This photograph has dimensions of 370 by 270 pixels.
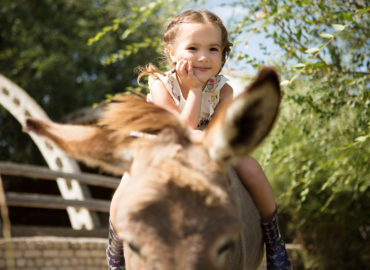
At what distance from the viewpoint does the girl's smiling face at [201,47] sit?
A: 311 cm

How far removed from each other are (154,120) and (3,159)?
1351 cm

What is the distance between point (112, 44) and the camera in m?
17.4

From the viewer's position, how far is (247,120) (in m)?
1.96

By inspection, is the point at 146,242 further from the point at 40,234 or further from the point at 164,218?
the point at 40,234

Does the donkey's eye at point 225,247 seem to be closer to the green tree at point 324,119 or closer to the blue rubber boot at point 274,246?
the blue rubber boot at point 274,246

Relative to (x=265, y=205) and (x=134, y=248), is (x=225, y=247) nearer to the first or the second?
(x=134, y=248)

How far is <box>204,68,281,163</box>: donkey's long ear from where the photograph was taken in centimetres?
186

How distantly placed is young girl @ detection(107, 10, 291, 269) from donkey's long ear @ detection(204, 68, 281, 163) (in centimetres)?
79

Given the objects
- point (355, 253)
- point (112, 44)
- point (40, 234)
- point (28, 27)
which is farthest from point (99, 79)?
point (355, 253)

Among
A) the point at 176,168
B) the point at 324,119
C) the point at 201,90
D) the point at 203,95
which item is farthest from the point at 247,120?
the point at 324,119

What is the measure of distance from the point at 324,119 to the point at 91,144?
3204 mm

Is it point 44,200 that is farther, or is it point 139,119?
point 44,200

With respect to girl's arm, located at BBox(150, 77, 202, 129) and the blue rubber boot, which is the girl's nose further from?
the blue rubber boot

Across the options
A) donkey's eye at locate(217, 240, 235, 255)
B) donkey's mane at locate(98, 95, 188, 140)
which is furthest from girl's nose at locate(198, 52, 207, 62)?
donkey's eye at locate(217, 240, 235, 255)
